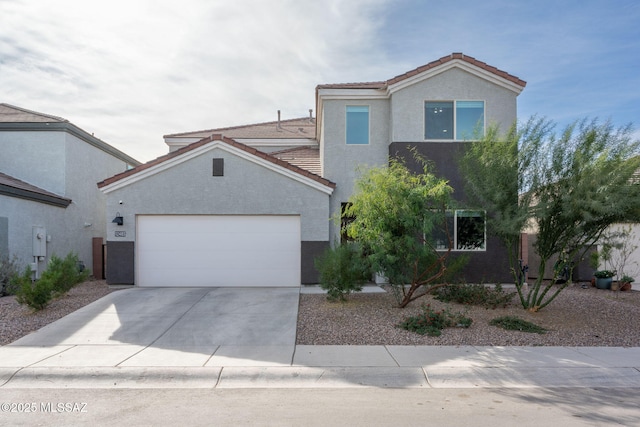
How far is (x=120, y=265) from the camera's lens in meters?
13.2

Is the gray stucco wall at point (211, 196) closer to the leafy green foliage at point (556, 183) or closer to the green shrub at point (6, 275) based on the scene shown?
the green shrub at point (6, 275)

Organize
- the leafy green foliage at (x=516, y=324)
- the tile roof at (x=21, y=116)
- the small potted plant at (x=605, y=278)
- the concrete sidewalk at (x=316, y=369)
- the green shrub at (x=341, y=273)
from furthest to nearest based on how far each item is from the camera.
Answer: the tile roof at (x=21, y=116) → the small potted plant at (x=605, y=278) → the green shrub at (x=341, y=273) → the leafy green foliage at (x=516, y=324) → the concrete sidewalk at (x=316, y=369)

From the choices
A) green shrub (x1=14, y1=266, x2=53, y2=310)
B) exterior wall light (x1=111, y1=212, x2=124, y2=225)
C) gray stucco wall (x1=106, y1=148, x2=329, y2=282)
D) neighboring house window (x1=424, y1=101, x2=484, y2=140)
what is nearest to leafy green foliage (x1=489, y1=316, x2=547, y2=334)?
gray stucco wall (x1=106, y1=148, x2=329, y2=282)

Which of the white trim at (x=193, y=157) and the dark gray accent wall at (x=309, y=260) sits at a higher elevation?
the white trim at (x=193, y=157)

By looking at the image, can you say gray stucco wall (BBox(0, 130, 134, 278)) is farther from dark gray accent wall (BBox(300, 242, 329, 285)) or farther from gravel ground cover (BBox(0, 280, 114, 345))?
dark gray accent wall (BBox(300, 242, 329, 285))

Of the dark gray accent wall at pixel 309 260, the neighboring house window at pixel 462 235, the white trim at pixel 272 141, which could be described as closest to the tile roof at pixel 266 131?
the white trim at pixel 272 141

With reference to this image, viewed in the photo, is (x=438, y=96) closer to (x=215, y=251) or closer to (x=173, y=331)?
(x=215, y=251)

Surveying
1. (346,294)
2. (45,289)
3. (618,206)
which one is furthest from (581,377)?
(45,289)

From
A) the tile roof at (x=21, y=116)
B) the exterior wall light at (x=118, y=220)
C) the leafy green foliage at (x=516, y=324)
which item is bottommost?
the leafy green foliage at (x=516, y=324)

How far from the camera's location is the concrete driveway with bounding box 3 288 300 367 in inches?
281

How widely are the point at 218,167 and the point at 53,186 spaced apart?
6818 mm

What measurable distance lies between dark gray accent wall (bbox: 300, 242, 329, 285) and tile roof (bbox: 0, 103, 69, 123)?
9658 mm

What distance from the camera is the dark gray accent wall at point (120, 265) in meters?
13.2

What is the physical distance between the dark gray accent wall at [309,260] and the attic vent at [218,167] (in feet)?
10.6
